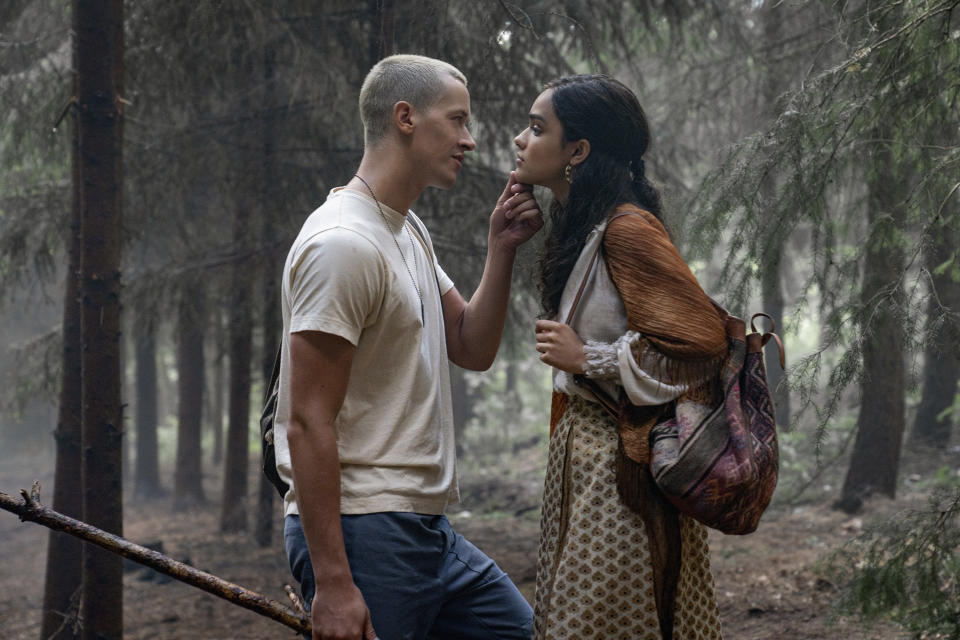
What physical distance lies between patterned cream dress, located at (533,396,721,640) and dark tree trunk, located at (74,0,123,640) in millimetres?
3253

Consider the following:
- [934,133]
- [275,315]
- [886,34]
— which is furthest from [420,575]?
[275,315]

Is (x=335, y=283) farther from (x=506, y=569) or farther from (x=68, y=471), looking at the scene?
(x=506, y=569)

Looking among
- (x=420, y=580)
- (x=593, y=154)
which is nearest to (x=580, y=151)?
(x=593, y=154)

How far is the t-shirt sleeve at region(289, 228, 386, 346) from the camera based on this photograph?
2184 millimetres

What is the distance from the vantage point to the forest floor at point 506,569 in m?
5.78

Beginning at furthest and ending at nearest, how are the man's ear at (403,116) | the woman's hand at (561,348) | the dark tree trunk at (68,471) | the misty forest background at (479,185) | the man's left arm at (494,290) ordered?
the dark tree trunk at (68,471) < the misty forest background at (479,185) < the man's left arm at (494,290) < the man's ear at (403,116) < the woman's hand at (561,348)

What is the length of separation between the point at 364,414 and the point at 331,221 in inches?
21.8

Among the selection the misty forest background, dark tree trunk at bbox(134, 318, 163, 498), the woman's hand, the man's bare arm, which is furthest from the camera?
dark tree trunk at bbox(134, 318, 163, 498)

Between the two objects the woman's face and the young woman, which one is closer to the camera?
the young woman

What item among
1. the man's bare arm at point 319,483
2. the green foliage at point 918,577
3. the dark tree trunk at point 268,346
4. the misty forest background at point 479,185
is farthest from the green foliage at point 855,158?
the dark tree trunk at point 268,346

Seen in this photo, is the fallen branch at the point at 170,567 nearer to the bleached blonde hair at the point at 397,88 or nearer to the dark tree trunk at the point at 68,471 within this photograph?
the bleached blonde hair at the point at 397,88

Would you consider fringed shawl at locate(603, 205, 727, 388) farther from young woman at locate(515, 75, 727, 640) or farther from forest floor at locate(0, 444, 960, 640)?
forest floor at locate(0, 444, 960, 640)

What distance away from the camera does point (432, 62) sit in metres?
2.63

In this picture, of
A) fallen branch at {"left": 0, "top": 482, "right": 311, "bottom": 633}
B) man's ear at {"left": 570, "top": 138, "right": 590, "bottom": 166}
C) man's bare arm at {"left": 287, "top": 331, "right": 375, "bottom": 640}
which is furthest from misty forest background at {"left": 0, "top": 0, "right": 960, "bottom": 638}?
fallen branch at {"left": 0, "top": 482, "right": 311, "bottom": 633}
